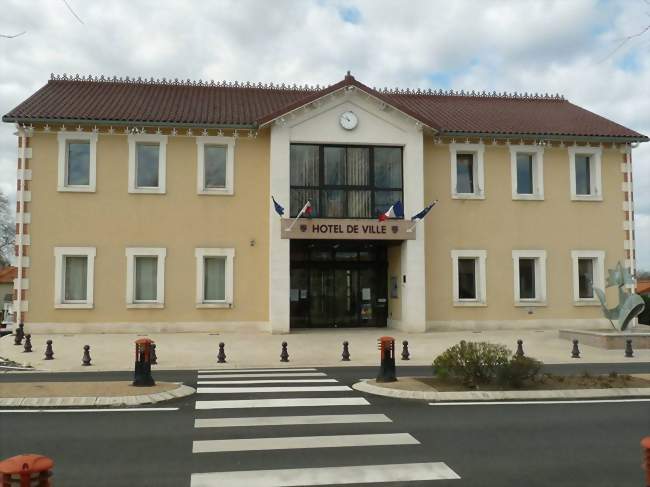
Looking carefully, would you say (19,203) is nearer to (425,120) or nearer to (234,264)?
(234,264)

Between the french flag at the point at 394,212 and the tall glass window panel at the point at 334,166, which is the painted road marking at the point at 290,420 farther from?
the tall glass window panel at the point at 334,166

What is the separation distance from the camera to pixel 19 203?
2261 centimetres

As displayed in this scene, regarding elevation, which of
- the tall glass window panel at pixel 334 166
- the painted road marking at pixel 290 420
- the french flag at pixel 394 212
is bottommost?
the painted road marking at pixel 290 420

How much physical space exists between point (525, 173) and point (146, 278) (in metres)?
15.7

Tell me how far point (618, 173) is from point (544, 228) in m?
4.04

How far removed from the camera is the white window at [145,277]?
2302 cm

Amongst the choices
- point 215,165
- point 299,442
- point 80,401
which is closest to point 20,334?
point 215,165

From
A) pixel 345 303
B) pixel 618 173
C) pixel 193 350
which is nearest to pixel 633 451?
pixel 193 350

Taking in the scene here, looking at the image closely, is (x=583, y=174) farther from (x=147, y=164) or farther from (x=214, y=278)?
(x=147, y=164)

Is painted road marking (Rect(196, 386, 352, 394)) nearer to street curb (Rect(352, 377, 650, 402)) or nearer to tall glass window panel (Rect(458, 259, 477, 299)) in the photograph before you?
street curb (Rect(352, 377, 650, 402))

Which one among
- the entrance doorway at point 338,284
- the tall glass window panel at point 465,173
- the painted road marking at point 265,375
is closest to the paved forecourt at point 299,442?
the painted road marking at point 265,375

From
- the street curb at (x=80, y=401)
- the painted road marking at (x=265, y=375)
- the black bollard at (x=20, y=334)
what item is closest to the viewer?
the street curb at (x=80, y=401)

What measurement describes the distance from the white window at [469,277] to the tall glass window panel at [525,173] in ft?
10.7

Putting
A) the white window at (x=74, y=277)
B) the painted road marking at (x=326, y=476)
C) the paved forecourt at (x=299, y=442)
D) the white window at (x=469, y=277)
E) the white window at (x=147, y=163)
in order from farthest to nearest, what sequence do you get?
the white window at (x=469, y=277)
the white window at (x=147, y=163)
the white window at (x=74, y=277)
the paved forecourt at (x=299, y=442)
the painted road marking at (x=326, y=476)
